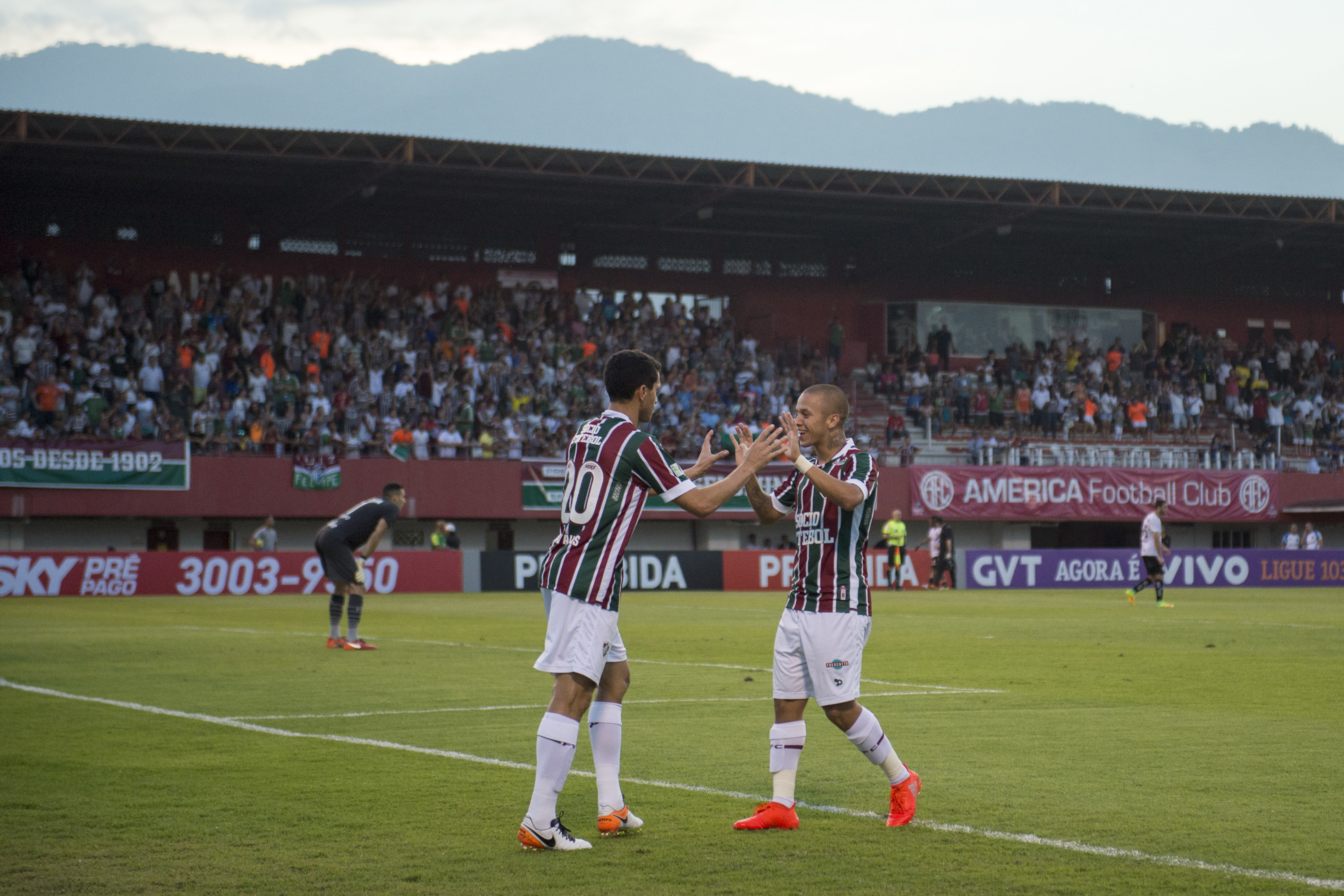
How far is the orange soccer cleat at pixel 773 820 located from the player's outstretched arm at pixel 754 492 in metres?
1.31

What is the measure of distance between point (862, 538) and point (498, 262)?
41623mm

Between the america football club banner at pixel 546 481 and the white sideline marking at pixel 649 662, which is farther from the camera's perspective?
the america football club banner at pixel 546 481

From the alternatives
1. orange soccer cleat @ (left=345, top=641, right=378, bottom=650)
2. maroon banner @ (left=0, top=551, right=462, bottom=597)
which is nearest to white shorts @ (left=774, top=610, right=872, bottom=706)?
orange soccer cleat @ (left=345, top=641, right=378, bottom=650)

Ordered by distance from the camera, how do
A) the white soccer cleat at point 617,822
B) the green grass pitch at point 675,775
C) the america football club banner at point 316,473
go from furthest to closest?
the america football club banner at point 316,473 < the white soccer cleat at point 617,822 < the green grass pitch at point 675,775

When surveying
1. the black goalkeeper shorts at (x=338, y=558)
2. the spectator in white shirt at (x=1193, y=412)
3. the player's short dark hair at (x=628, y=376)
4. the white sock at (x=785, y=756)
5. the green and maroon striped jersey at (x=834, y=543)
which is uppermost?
the spectator in white shirt at (x=1193, y=412)

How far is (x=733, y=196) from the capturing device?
4662 cm

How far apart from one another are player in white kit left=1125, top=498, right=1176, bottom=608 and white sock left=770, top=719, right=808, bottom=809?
2381 centimetres

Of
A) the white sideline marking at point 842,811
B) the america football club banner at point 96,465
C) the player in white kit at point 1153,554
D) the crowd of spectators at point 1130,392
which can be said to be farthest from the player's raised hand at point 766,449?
the crowd of spectators at point 1130,392

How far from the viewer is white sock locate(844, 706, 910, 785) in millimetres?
6957

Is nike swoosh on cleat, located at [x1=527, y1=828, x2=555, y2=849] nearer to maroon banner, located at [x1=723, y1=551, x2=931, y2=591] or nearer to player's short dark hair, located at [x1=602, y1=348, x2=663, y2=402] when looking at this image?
player's short dark hair, located at [x1=602, y1=348, x2=663, y2=402]

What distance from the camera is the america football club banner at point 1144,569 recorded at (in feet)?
129

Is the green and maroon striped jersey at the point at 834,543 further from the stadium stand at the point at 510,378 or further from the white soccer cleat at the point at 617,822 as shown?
the stadium stand at the point at 510,378

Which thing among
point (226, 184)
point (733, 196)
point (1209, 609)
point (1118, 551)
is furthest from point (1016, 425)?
point (226, 184)

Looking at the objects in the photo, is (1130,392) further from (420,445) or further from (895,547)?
(420,445)
